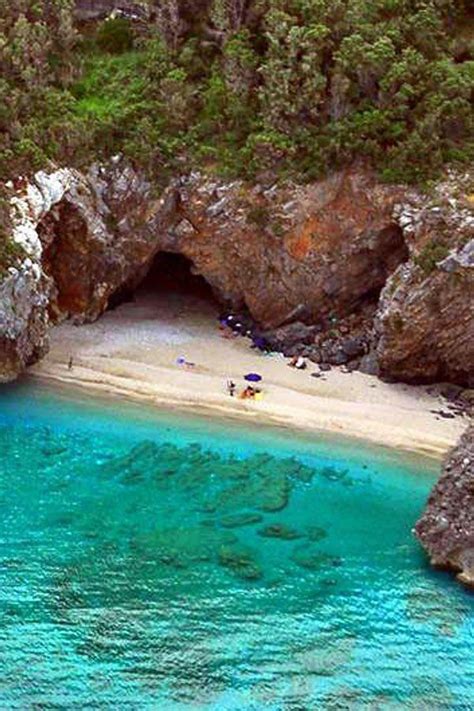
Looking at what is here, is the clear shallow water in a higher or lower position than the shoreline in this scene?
lower

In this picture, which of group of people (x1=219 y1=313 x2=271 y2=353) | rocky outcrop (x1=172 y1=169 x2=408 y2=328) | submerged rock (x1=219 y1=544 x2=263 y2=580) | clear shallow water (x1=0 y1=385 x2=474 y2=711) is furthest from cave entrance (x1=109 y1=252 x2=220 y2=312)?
submerged rock (x1=219 y1=544 x2=263 y2=580)

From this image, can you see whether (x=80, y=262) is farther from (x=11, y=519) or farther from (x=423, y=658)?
(x=423, y=658)

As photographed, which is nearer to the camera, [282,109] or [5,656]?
[5,656]

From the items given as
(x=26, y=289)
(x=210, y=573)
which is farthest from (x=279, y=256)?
(x=210, y=573)

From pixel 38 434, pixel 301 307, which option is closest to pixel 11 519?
pixel 38 434

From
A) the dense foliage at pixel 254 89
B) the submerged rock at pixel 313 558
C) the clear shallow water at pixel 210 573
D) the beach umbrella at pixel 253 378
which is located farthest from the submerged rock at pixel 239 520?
the dense foliage at pixel 254 89

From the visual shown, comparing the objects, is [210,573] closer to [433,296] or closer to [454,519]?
[454,519]

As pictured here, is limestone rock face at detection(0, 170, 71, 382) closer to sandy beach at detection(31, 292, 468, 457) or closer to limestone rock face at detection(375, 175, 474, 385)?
sandy beach at detection(31, 292, 468, 457)
